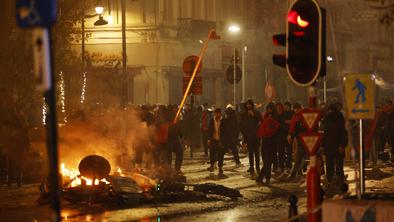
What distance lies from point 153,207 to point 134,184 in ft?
3.30

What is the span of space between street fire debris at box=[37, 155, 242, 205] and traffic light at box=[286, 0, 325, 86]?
5.41 meters

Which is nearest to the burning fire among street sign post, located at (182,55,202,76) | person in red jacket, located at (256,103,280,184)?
person in red jacket, located at (256,103,280,184)

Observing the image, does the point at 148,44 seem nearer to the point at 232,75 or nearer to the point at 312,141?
the point at 232,75

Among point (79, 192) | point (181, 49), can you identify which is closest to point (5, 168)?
point (79, 192)

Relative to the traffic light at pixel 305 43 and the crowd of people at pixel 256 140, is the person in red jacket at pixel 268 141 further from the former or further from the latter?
the traffic light at pixel 305 43

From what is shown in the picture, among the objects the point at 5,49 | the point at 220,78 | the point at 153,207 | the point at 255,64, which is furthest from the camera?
the point at 255,64

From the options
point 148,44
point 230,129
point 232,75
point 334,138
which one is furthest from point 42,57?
point 148,44

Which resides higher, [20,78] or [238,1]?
[238,1]

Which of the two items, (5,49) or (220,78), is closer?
(5,49)

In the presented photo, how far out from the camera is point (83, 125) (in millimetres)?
19375

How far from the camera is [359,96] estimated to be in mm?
11805

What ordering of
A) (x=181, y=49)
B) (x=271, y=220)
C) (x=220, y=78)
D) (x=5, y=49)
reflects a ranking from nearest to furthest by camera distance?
(x=271, y=220)
(x=5, y=49)
(x=181, y=49)
(x=220, y=78)

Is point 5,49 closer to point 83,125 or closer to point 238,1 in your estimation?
point 83,125

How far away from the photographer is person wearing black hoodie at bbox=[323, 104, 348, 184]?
699 inches
